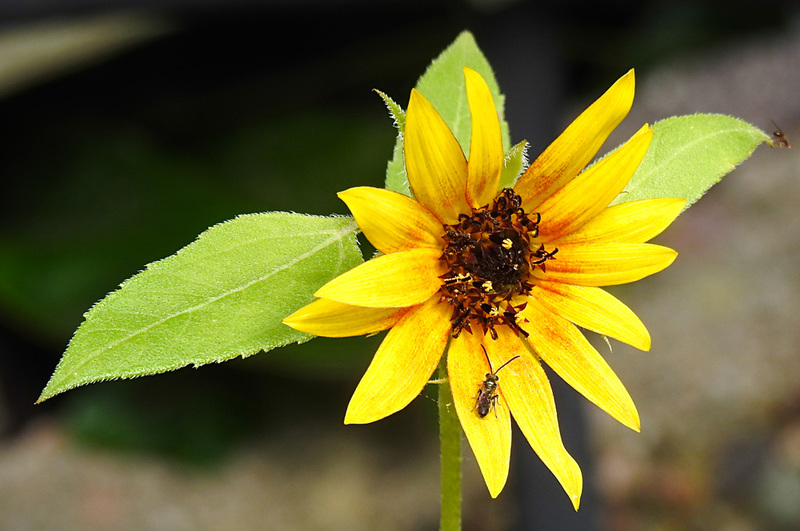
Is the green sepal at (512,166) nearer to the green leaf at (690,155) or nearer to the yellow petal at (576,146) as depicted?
the yellow petal at (576,146)

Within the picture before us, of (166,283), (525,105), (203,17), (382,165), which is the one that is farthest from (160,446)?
(166,283)

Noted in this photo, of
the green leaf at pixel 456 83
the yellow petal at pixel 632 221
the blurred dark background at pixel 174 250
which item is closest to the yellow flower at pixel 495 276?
the yellow petal at pixel 632 221

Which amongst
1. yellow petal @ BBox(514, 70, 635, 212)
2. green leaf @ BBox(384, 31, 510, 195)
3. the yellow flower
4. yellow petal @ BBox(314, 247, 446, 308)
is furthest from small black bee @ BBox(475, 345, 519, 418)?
green leaf @ BBox(384, 31, 510, 195)

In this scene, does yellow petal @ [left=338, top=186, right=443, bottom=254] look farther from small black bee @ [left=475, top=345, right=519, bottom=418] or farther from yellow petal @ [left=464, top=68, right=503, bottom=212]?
small black bee @ [left=475, top=345, right=519, bottom=418]

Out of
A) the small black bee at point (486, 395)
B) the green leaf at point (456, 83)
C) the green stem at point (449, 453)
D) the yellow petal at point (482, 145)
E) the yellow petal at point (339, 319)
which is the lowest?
the green stem at point (449, 453)

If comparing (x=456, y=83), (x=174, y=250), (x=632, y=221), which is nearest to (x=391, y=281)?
(x=632, y=221)

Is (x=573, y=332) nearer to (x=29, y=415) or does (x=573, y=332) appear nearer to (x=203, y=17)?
(x=203, y=17)

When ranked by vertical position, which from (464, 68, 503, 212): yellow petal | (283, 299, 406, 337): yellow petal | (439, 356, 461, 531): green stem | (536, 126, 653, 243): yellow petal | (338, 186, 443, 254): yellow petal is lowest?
(439, 356, 461, 531): green stem
